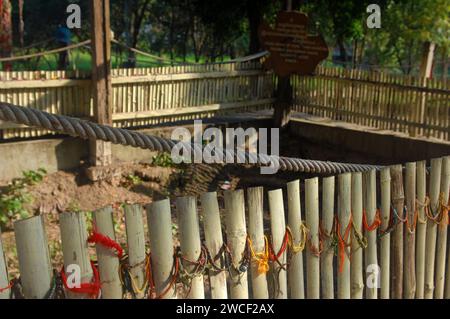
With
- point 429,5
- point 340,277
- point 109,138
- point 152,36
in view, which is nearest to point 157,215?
point 109,138

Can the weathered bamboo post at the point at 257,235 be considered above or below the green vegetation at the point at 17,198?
above

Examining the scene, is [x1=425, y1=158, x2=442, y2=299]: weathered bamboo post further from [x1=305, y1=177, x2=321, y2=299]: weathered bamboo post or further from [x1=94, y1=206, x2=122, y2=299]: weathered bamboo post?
[x1=94, y1=206, x2=122, y2=299]: weathered bamboo post

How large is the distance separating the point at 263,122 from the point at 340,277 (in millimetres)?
7918

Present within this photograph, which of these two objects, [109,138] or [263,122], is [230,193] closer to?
[109,138]

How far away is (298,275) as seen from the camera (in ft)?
10.3

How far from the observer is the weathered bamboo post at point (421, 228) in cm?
371

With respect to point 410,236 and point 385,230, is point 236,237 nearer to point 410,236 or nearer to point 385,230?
point 385,230

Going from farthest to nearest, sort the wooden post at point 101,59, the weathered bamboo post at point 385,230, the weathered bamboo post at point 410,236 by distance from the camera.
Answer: the wooden post at point 101,59
the weathered bamboo post at point 410,236
the weathered bamboo post at point 385,230

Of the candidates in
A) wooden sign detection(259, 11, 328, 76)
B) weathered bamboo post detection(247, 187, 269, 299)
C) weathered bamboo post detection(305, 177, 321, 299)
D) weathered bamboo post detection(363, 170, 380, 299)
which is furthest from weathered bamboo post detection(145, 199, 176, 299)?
wooden sign detection(259, 11, 328, 76)

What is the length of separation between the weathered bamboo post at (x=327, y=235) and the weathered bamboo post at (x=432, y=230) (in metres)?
0.90

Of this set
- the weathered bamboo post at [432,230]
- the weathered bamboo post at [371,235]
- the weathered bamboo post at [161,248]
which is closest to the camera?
the weathered bamboo post at [161,248]

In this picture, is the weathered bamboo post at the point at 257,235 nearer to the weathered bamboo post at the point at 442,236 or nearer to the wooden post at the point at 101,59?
the weathered bamboo post at the point at 442,236

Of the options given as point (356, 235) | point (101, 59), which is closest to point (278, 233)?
point (356, 235)

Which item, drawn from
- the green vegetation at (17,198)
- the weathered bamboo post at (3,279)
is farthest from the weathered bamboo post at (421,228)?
the green vegetation at (17,198)
